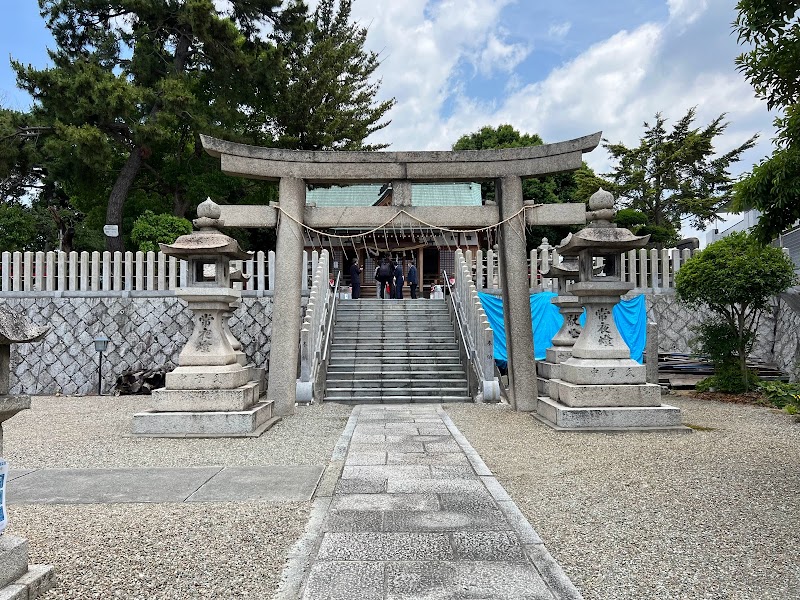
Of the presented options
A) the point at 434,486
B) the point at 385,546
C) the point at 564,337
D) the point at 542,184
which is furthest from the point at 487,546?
the point at 542,184

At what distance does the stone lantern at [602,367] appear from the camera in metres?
6.75

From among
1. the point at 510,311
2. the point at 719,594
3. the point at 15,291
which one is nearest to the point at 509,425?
the point at 510,311

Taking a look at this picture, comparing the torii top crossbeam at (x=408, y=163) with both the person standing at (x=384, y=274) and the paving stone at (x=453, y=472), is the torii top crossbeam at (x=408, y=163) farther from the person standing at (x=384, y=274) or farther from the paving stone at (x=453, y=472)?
the person standing at (x=384, y=274)

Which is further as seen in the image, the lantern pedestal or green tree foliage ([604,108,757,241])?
green tree foliage ([604,108,757,241])

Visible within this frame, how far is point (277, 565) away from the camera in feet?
9.41

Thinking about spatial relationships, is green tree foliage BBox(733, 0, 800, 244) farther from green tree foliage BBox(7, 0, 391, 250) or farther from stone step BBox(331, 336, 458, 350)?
green tree foliage BBox(7, 0, 391, 250)

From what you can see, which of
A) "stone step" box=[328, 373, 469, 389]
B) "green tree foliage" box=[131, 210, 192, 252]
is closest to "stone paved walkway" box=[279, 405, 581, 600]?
"stone step" box=[328, 373, 469, 389]

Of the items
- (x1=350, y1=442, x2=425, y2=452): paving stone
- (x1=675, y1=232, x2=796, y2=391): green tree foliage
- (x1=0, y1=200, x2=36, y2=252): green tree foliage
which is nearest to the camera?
(x1=350, y1=442, x2=425, y2=452): paving stone

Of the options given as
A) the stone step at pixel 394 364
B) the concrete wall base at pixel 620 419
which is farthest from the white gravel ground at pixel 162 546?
the stone step at pixel 394 364

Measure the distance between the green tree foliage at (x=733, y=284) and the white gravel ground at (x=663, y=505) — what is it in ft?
10.6

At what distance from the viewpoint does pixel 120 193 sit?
52.0 ft

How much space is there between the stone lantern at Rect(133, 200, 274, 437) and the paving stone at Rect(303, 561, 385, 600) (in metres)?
4.19

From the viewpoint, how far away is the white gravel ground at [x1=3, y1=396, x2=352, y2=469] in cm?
532

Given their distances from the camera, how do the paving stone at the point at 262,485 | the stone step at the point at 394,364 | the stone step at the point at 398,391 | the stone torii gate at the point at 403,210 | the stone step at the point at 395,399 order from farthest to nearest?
1. the stone step at the point at 394,364
2. the stone step at the point at 398,391
3. the stone step at the point at 395,399
4. the stone torii gate at the point at 403,210
5. the paving stone at the point at 262,485
